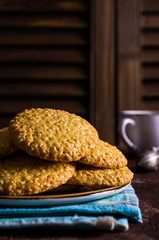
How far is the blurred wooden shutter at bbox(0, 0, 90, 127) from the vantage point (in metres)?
1.89

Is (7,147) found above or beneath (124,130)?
above

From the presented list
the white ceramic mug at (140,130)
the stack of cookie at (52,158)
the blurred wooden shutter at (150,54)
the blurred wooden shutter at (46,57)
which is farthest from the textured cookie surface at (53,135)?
the blurred wooden shutter at (150,54)

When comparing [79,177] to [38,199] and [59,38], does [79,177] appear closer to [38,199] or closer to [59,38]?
[38,199]

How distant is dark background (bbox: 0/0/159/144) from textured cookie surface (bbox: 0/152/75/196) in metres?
1.38

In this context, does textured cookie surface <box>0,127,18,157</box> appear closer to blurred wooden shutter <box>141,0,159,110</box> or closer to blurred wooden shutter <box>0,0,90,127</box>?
blurred wooden shutter <box>0,0,90,127</box>

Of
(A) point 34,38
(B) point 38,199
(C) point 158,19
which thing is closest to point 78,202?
(B) point 38,199

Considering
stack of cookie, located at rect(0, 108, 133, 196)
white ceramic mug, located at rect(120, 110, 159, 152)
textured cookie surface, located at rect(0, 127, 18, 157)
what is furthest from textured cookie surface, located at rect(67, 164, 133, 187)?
white ceramic mug, located at rect(120, 110, 159, 152)

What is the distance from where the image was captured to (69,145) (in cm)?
54

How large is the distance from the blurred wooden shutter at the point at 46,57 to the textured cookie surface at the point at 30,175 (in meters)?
1.38

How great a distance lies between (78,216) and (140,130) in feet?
2.64

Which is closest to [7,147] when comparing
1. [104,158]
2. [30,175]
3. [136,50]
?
[30,175]

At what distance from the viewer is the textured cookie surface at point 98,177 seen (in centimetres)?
54

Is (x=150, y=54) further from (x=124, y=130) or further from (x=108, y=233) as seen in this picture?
(x=108, y=233)

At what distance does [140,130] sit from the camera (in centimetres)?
123
